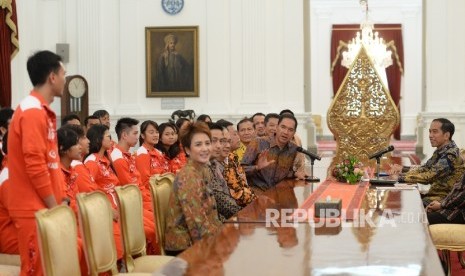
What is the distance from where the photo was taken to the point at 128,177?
647 cm

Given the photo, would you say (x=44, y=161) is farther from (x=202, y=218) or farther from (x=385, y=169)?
(x=385, y=169)

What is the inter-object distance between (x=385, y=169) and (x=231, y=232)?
161 inches

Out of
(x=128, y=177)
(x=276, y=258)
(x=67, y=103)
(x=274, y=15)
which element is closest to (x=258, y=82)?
(x=274, y=15)

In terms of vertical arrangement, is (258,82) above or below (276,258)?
above

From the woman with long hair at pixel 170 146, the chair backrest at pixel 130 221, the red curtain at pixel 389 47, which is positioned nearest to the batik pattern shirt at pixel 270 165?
the woman with long hair at pixel 170 146

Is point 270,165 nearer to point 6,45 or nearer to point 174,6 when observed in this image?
point 6,45

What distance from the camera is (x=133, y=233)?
15.7ft

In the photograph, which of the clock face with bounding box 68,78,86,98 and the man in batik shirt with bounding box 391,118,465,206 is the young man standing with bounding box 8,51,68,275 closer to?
the man in batik shirt with bounding box 391,118,465,206

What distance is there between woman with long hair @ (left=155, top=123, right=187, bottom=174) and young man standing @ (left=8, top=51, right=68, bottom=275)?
288 cm

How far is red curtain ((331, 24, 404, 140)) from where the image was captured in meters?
21.3

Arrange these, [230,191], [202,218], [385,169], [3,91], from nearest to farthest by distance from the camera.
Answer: [202,218], [230,191], [385,169], [3,91]

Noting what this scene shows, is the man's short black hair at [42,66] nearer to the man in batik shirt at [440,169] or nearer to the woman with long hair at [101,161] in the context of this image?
the woman with long hair at [101,161]

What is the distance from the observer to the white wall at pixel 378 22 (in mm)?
21297

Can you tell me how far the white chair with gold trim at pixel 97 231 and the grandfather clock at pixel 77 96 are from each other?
8.30 m
